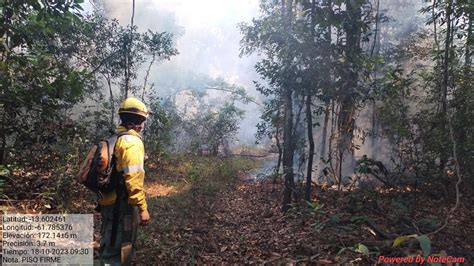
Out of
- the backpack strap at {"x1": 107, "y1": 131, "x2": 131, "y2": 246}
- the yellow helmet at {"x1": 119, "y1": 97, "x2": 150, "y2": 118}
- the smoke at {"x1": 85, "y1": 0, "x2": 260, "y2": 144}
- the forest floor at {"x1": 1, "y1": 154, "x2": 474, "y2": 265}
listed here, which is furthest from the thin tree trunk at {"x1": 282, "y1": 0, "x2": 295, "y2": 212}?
the smoke at {"x1": 85, "y1": 0, "x2": 260, "y2": 144}

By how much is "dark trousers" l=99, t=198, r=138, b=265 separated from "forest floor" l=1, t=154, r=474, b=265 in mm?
952

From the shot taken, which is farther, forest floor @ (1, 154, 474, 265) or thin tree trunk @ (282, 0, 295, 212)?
thin tree trunk @ (282, 0, 295, 212)

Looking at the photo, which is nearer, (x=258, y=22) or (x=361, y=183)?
(x=361, y=183)

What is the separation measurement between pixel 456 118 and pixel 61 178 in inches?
317

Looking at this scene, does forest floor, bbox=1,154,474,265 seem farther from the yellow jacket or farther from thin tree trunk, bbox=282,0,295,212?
the yellow jacket

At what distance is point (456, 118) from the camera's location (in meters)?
7.16

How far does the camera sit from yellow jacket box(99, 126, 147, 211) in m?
3.03

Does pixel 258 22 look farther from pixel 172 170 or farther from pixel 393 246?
pixel 393 246

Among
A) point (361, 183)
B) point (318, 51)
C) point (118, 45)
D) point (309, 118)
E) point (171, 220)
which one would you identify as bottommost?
point (171, 220)

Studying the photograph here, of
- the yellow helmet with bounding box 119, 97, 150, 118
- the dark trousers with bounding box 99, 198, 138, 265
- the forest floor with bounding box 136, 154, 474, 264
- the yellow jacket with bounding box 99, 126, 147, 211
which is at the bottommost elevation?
the forest floor with bounding box 136, 154, 474, 264

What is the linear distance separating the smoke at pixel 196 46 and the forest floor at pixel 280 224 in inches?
667

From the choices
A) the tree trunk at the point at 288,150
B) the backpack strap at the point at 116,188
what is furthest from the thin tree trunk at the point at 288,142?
the backpack strap at the point at 116,188

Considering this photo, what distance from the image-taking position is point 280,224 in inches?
244

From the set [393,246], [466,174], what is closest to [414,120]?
[466,174]
